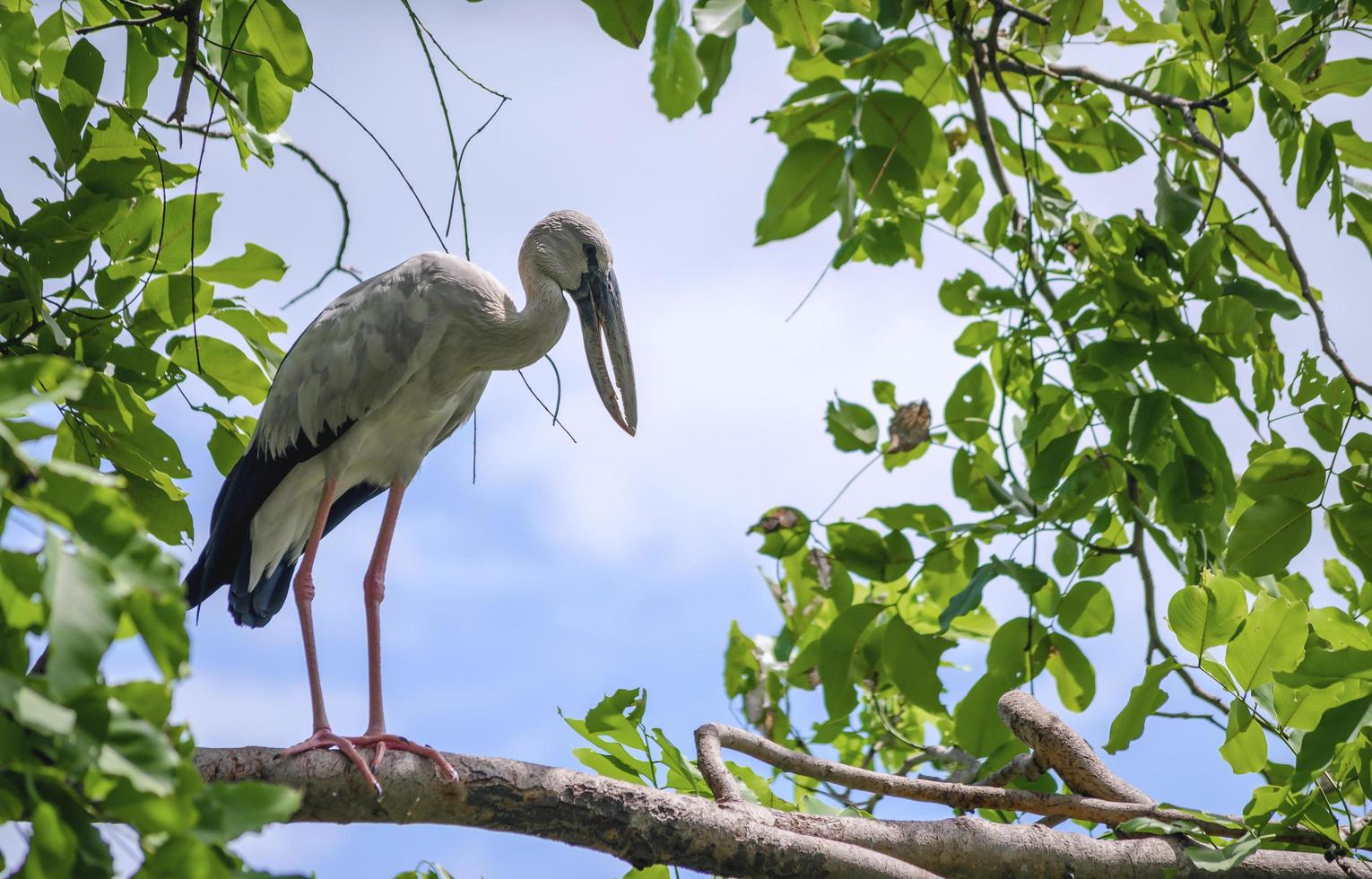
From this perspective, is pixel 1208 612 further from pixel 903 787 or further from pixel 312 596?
pixel 312 596

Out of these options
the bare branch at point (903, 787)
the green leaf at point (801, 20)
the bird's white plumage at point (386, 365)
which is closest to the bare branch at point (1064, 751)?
the bare branch at point (903, 787)

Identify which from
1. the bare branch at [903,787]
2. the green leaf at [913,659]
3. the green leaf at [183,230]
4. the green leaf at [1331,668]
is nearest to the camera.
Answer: the green leaf at [1331,668]

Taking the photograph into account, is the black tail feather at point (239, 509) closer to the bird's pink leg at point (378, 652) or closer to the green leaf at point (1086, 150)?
the bird's pink leg at point (378, 652)

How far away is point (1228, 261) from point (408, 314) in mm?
2360

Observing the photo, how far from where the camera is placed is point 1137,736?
2266 mm

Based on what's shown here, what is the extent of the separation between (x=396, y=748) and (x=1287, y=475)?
1959mm

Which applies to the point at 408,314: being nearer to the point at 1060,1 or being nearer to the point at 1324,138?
the point at 1060,1

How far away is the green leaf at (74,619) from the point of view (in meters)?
0.91

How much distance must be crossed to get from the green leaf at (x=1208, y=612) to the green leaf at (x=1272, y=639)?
0.03 meters

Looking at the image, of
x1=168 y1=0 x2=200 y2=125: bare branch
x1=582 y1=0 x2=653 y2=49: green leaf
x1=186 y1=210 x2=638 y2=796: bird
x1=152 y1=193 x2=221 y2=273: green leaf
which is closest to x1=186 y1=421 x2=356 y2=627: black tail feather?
x1=186 y1=210 x2=638 y2=796: bird

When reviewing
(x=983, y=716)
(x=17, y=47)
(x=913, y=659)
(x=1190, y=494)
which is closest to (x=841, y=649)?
(x=913, y=659)

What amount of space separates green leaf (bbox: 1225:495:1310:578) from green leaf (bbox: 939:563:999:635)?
54 centimetres

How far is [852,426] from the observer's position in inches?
133

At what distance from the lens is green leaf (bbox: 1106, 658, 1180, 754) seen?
221cm
